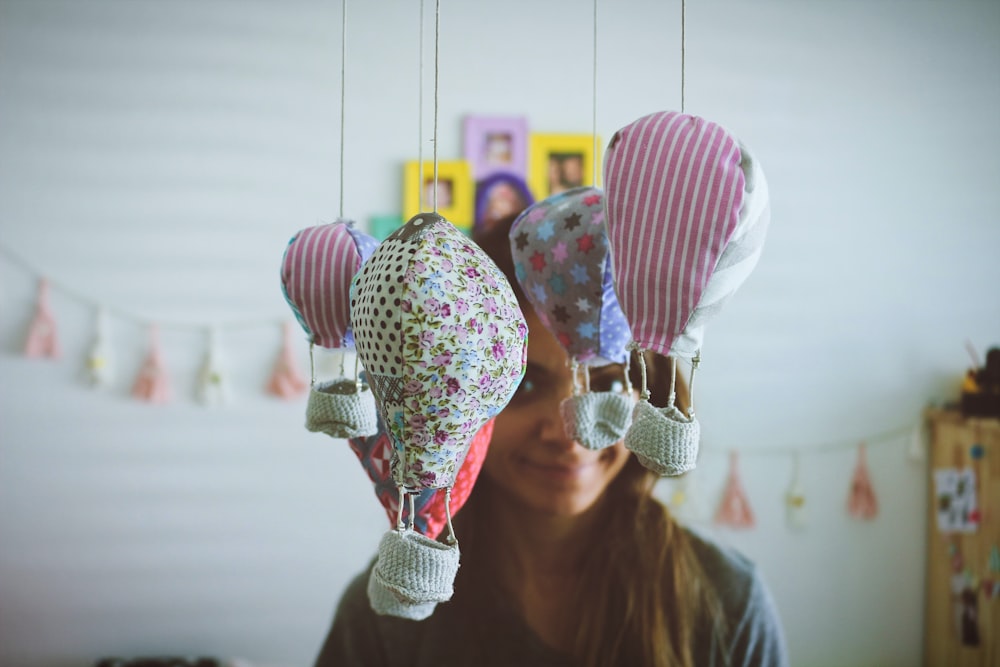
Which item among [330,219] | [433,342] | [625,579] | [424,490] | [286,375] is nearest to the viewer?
[433,342]

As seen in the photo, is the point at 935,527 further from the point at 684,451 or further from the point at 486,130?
the point at 684,451

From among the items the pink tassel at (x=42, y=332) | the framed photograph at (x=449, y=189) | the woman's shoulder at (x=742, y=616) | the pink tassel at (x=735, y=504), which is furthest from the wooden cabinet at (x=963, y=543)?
the pink tassel at (x=42, y=332)

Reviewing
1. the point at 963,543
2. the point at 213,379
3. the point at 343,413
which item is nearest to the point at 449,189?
the point at 213,379

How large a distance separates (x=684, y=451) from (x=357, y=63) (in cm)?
161

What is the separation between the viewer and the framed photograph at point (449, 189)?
1917 millimetres

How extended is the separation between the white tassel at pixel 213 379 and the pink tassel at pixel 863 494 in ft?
5.66

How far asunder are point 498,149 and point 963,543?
1.59 meters

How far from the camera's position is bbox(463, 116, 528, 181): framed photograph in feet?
6.28

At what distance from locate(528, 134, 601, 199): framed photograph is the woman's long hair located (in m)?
0.73

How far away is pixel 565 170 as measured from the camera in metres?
1.95

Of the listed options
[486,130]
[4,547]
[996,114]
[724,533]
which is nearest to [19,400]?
[4,547]

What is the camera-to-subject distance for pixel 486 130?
1920mm

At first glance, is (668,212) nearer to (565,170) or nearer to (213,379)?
(565,170)

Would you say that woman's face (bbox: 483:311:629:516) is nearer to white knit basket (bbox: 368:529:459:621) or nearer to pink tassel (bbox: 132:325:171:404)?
white knit basket (bbox: 368:529:459:621)
